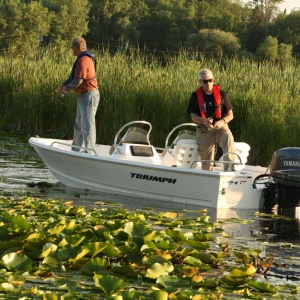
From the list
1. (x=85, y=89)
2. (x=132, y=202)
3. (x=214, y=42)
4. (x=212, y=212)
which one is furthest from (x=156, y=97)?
(x=214, y=42)

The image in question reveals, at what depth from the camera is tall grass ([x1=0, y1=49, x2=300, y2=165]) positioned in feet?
55.9

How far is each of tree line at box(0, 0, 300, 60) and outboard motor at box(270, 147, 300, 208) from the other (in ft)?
247

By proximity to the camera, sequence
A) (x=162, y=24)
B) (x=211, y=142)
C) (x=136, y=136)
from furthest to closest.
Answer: (x=162, y=24) → (x=136, y=136) → (x=211, y=142)

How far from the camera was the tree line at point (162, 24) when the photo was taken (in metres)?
94.1

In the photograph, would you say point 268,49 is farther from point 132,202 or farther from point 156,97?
point 132,202

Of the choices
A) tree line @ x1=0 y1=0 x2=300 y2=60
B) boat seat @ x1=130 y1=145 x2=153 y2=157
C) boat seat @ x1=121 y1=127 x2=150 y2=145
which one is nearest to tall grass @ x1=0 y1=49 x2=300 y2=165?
boat seat @ x1=121 y1=127 x2=150 y2=145

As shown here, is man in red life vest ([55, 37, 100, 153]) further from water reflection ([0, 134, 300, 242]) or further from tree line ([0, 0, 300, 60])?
tree line ([0, 0, 300, 60])

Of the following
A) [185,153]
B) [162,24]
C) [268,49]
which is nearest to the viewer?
[185,153]

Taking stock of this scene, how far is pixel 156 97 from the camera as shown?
19.2m

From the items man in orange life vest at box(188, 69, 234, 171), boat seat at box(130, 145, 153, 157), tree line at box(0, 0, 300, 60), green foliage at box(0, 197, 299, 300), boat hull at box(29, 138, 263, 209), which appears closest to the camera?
green foliage at box(0, 197, 299, 300)

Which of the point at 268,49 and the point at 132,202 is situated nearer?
the point at 132,202

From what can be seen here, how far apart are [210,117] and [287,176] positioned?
1.39 metres

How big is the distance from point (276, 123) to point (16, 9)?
7960 cm

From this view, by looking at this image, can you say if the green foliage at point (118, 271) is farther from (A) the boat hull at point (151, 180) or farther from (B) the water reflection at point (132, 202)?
(A) the boat hull at point (151, 180)
